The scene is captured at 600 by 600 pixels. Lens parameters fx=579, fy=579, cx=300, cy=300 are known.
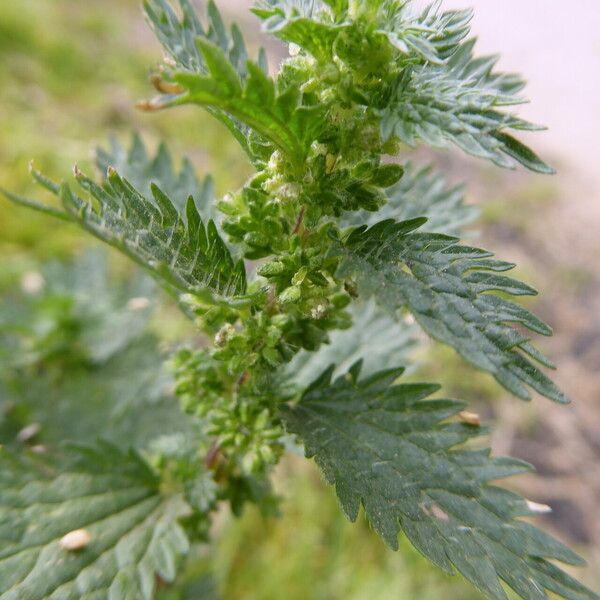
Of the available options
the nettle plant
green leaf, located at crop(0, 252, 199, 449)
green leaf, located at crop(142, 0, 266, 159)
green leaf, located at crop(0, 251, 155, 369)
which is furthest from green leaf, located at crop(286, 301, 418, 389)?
green leaf, located at crop(0, 251, 155, 369)

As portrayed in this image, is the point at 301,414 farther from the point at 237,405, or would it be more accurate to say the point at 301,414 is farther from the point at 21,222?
the point at 21,222

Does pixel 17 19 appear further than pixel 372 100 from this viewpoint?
Yes

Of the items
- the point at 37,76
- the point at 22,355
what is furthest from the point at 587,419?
the point at 37,76

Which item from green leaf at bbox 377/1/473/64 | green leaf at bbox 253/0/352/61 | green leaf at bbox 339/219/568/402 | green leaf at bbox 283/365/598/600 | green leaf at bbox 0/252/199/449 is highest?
green leaf at bbox 377/1/473/64

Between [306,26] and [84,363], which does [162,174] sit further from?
[84,363]

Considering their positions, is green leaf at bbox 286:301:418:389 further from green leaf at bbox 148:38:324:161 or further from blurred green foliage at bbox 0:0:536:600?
green leaf at bbox 148:38:324:161

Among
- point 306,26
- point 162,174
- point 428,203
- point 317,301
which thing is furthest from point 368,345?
point 306,26

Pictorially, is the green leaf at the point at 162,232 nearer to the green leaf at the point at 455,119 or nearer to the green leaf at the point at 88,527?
the green leaf at the point at 455,119
